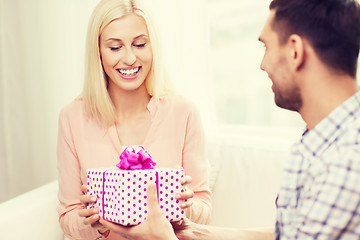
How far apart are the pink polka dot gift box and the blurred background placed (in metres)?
1.17

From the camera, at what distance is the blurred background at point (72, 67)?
2256 millimetres

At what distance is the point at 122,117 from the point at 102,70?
0.20m

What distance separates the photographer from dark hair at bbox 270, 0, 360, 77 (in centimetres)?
89

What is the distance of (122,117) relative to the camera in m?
1.62

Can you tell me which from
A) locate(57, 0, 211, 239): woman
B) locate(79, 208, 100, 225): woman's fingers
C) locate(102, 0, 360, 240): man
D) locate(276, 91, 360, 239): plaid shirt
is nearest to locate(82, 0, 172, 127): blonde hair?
locate(57, 0, 211, 239): woman

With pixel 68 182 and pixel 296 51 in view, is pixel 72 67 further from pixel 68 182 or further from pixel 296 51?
pixel 296 51

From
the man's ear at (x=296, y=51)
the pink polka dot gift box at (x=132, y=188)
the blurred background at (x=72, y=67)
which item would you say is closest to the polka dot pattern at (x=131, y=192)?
the pink polka dot gift box at (x=132, y=188)

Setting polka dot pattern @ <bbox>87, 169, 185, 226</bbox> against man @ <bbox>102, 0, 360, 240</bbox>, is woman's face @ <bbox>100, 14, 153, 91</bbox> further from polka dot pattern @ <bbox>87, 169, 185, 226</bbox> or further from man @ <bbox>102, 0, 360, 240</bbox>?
Result: man @ <bbox>102, 0, 360, 240</bbox>

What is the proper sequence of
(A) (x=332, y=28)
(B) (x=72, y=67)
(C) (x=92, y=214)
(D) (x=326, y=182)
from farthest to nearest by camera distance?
1. (B) (x=72, y=67)
2. (C) (x=92, y=214)
3. (A) (x=332, y=28)
4. (D) (x=326, y=182)

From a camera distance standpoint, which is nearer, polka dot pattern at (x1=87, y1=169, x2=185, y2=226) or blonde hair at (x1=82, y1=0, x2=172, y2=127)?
polka dot pattern at (x1=87, y1=169, x2=185, y2=226)

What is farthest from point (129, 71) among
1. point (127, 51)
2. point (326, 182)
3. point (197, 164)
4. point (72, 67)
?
point (72, 67)

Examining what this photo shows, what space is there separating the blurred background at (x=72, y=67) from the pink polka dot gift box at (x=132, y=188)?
117cm

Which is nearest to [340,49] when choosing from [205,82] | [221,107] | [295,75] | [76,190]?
[295,75]

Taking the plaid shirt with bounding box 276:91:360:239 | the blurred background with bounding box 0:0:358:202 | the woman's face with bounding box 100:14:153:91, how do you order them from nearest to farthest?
the plaid shirt with bounding box 276:91:360:239 → the woman's face with bounding box 100:14:153:91 → the blurred background with bounding box 0:0:358:202
